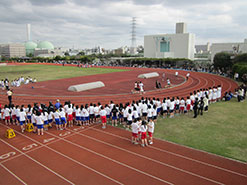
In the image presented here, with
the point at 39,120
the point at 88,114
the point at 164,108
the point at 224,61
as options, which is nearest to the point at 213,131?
the point at 164,108

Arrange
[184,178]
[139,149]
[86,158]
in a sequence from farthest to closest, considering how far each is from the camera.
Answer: [139,149]
[86,158]
[184,178]

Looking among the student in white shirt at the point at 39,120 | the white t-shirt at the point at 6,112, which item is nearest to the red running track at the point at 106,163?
the student in white shirt at the point at 39,120

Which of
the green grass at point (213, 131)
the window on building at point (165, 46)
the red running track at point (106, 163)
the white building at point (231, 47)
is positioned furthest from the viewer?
the window on building at point (165, 46)

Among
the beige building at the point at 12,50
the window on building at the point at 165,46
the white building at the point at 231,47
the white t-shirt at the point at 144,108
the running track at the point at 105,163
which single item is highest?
the beige building at the point at 12,50

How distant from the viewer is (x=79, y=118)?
40.1ft

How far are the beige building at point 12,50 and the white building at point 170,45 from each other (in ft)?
377

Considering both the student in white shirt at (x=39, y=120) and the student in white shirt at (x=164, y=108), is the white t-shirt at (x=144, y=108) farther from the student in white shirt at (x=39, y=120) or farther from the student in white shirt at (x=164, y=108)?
the student in white shirt at (x=39, y=120)

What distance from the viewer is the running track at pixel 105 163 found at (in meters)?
7.15

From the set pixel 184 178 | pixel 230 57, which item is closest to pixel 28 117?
pixel 184 178

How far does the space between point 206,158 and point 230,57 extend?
38231mm

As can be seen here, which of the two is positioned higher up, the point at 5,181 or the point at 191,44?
the point at 191,44

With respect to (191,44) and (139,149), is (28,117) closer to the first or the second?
(139,149)

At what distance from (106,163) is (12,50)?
531 ft

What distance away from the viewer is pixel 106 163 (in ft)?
26.9
